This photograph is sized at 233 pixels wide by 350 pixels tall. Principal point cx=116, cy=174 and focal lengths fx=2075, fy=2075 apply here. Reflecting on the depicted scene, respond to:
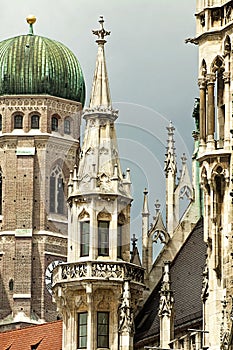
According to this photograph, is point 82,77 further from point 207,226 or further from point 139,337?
point 207,226

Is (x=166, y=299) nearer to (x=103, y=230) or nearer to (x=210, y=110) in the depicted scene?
(x=103, y=230)

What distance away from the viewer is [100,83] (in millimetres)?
68875

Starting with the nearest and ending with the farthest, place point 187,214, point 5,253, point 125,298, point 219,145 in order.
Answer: point 219,145
point 125,298
point 187,214
point 5,253

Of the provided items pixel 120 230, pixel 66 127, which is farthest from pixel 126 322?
pixel 66 127

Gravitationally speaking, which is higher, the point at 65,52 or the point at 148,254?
the point at 65,52

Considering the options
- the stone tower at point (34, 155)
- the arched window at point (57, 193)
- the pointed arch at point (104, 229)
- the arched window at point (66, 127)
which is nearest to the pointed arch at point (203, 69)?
the pointed arch at point (104, 229)

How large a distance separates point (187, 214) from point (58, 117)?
2370 inches

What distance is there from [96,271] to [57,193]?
59041 millimetres

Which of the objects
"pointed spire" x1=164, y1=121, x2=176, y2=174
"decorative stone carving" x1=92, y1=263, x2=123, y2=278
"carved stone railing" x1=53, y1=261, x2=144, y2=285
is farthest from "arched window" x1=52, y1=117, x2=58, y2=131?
"decorative stone carving" x1=92, y1=263, x2=123, y2=278

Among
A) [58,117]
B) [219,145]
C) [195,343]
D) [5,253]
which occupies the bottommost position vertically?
[195,343]

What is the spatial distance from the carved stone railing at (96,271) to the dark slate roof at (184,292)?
1.38m

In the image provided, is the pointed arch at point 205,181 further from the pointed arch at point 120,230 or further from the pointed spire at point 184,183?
the pointed spire at point 184,183

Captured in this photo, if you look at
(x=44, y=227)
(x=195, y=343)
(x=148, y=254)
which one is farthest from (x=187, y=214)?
(x=44, y=227)

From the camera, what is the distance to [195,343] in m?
53.5
